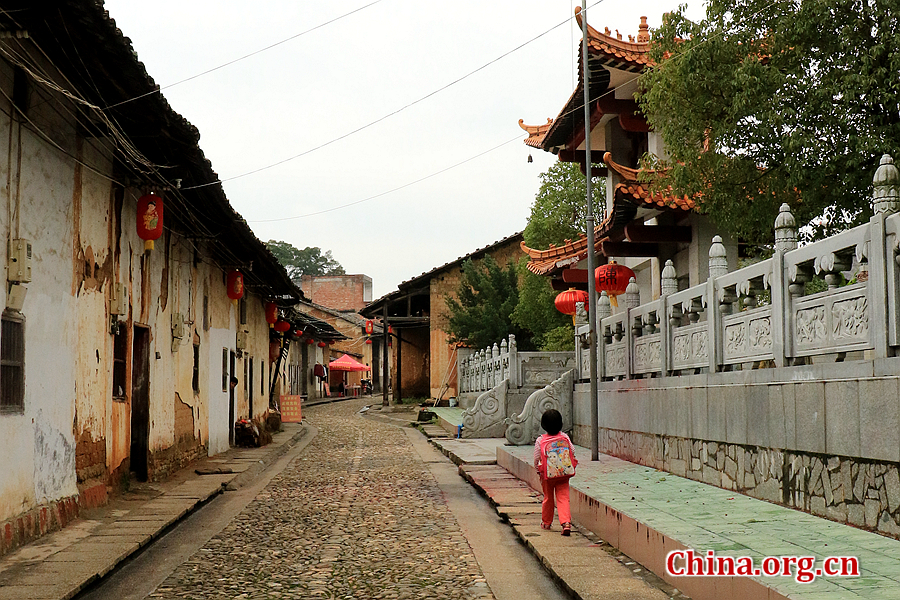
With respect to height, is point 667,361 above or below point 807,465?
above

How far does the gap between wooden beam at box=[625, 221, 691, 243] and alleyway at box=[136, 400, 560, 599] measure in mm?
6666

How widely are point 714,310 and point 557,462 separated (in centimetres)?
286

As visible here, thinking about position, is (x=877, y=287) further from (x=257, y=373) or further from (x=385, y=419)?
(x=385, y=419)

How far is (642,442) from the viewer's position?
12922 millimetres

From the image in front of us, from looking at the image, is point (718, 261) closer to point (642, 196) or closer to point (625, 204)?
point (642, 196)

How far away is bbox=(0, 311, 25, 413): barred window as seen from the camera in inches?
325

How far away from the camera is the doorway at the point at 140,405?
518 inches

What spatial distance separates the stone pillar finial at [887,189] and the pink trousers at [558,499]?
3812 millimetres

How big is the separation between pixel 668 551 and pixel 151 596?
12.7 ft

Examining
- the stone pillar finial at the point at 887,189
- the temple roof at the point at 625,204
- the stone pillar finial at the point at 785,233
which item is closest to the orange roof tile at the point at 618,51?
the temple roof at the point at 625,204

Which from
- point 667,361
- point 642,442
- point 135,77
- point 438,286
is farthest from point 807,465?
point 438,286

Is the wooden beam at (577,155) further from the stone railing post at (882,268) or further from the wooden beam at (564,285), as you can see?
the stone railing post at (882,268)

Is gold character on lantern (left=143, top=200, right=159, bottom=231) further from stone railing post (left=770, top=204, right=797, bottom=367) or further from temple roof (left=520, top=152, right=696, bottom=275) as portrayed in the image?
stone railing post (left=770, top=204, right=797, bottom=367)

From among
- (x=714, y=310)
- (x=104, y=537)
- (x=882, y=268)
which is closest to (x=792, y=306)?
(x=882, y=268)
